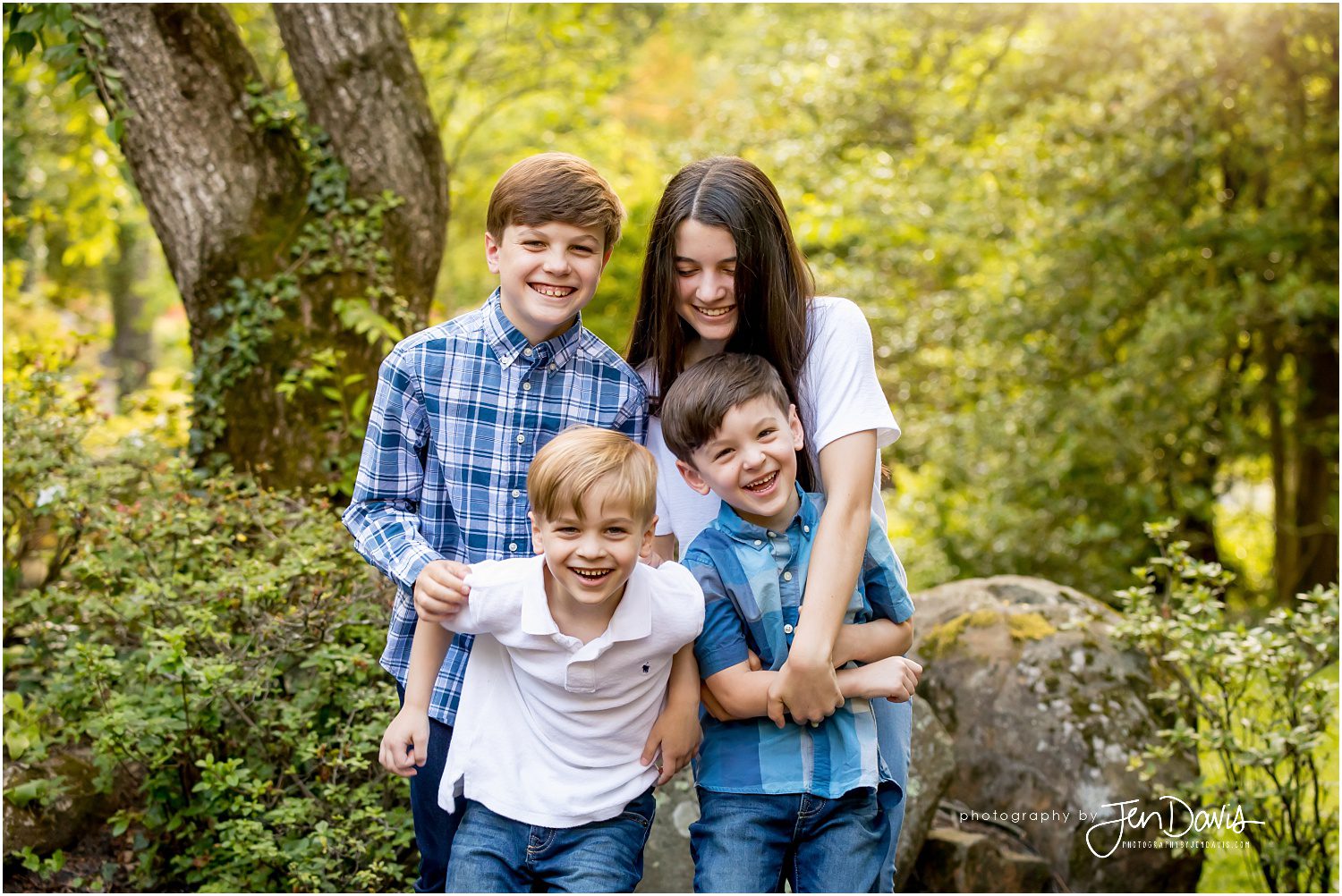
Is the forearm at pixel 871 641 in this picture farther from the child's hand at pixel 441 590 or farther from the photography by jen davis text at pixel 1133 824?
the photography by jen davis text at pixel 1133 824

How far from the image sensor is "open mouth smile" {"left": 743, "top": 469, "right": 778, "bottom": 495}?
2.07 meters

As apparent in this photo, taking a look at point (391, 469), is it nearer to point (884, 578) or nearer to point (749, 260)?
point (749, 260)

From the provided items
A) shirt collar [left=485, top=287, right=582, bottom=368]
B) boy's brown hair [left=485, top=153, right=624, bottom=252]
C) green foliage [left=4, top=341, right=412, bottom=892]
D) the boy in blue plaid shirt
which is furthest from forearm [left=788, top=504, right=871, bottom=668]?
green foliage [left=4, top=341, right=412, bottom=892]

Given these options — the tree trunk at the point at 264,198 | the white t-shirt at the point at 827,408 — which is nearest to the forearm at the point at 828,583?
the white t-shirt at the point at 827,408


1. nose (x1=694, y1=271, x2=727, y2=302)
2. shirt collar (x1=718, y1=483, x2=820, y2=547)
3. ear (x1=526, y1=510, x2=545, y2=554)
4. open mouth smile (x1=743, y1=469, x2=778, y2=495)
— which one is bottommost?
ear (x1=526, y1=510, x2=545, y2=554)

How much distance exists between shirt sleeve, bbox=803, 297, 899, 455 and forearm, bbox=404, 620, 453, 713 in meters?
0.80

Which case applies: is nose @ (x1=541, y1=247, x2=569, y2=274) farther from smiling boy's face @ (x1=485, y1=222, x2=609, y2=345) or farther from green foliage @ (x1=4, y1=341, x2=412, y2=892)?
green foliage @ (x1=4, y1=341, x2=412, y2=892)

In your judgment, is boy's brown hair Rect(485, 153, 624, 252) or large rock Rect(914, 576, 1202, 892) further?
large rock Rect(914, 576, 1202, 892)

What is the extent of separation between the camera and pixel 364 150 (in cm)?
411

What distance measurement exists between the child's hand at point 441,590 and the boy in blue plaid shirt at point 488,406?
0.09 metres

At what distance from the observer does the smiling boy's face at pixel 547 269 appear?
2.14 meters

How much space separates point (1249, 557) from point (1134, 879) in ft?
23.3

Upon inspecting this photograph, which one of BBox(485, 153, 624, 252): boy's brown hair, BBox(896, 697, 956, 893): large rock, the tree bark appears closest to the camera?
BBox(485, 153, 624, 252): boy's brown hair

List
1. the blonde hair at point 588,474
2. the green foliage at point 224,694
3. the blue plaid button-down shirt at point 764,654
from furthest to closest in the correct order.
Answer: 1. the green foliage at point 224,694
2. the blue plaid button-down shirt at point 764,654
3. the blonde hair at point 588,474
